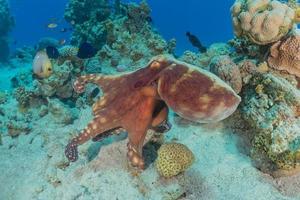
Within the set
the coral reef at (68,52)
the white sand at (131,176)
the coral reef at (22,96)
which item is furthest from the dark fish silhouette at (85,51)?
the white sand at (131,176)

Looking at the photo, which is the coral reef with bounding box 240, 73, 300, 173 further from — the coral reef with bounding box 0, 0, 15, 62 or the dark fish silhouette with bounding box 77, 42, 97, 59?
the coral reef with bounding box 0, 0, 15, 62

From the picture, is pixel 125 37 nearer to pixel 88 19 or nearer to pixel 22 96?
pixel 22 96

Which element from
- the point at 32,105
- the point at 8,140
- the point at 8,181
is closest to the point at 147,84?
the point at 8,181

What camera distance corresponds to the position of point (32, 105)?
7707mm

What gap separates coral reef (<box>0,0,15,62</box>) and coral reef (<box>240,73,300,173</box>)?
1900 centimetres

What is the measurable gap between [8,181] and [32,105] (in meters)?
2.70

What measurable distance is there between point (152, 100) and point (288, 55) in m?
2.50

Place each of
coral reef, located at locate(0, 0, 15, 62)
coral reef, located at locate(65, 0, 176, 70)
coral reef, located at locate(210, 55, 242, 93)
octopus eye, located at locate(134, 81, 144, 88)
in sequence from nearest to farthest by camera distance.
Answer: octopus eye, located at locate(134, 81, 144, 88) → coral reef, located at locate(210, 55, 242, 93) → coral reef, located at locate(65, 0, 176, 70) → coral reef, located at locate(0, 0, 15, 62)

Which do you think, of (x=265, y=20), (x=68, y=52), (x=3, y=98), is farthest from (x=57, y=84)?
(x=265, y=20)

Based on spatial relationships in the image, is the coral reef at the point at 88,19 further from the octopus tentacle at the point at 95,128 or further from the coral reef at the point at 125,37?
the octopus tentacle at the point at 95,128

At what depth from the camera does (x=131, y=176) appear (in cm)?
460

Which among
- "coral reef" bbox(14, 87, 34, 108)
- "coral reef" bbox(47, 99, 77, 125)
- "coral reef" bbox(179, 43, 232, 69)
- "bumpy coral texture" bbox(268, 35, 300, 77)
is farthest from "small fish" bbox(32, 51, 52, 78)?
"bumpy coral texture" bbox(268, 35, 300, 77)

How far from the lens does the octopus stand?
3764 millimetres

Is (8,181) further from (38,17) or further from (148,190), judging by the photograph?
(38,17)
